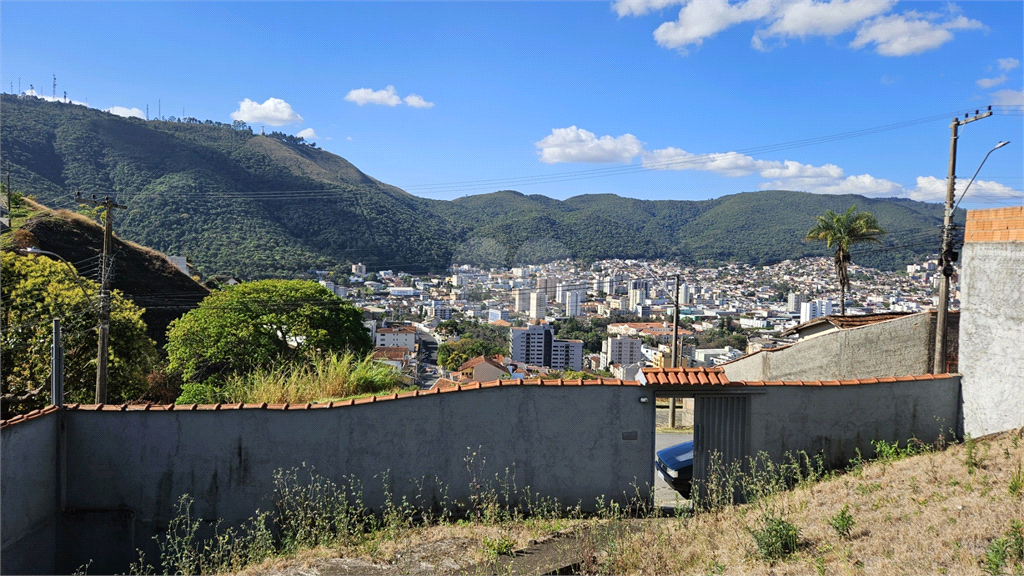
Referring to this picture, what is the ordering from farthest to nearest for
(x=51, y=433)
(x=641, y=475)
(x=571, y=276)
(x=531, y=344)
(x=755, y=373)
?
1. (x=571, y=276)
2. (x=531, y=344)
3. (x=755, y=373)
4. (x=641, y=475)
5. (x=51, y=433)

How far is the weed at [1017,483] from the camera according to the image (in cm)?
564

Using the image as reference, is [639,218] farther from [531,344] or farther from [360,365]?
[360,365]

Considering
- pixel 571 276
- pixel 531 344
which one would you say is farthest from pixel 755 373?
pixel 571 276

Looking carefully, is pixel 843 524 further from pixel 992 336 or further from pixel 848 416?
pixel 992 336

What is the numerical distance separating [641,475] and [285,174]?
→ 103 metres

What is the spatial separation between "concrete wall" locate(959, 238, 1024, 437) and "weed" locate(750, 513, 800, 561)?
167 inches

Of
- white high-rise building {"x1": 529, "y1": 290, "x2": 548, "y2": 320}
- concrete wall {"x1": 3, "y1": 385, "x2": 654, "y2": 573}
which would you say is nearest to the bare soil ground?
concrete wall {"x1": 3, "y1": 385, "x2": 654, "y2": 573}

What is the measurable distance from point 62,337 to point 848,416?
565 inches

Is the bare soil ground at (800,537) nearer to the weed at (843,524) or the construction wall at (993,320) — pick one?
the weed at (843,524)

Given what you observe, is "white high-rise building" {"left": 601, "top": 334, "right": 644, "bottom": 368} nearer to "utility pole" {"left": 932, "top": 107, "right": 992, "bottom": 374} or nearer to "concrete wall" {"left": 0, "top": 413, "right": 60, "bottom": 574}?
"utility pole" {"left": 932, "top": 107, "right": 992, "bottom": 374}

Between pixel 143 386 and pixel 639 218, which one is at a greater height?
pixel 639 218

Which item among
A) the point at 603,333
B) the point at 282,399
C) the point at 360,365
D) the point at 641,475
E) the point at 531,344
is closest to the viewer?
the point at 641,475

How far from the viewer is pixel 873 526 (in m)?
5.44

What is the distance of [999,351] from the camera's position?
7.54 metres
